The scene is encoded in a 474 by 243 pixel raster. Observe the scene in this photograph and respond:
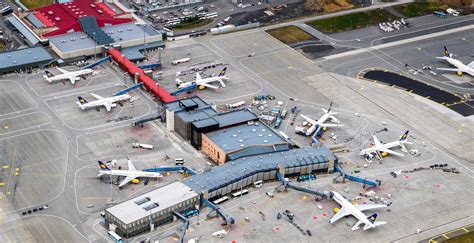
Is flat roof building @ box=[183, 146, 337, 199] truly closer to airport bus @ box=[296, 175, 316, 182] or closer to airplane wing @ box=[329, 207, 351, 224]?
airport bus @ box=[296, 175, 316, 182]

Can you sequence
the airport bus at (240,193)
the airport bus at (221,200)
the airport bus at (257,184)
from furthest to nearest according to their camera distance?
the airport bus at (257,184)
the airport bus at (240,193)
the airport bus at (221,200)

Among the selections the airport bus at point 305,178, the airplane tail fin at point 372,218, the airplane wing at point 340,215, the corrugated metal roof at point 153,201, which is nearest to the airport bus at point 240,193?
the corrugated metal roof at point 153,201

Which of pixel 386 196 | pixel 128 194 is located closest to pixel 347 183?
pixel 386 196

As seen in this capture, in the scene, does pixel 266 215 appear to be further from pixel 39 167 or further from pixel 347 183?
pixel 39 167

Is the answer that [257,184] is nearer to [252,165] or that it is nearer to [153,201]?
[252,165]

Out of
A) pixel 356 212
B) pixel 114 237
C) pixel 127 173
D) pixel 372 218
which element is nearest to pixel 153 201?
pixel 114 237

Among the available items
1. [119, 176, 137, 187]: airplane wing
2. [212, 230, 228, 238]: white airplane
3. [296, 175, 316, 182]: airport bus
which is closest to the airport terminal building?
[296, 175, 316, 182]: airport bus

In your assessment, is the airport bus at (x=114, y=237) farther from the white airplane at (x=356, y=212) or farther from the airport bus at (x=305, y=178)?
the airport bus at (x=305, y=178)
